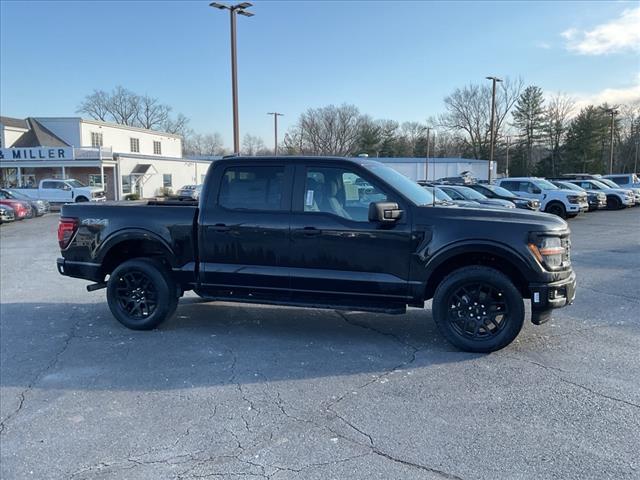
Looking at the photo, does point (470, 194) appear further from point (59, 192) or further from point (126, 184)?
point (126, 184)

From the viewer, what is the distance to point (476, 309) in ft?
16.4

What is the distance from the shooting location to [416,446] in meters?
3.26

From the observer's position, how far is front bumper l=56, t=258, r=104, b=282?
600 centimetres

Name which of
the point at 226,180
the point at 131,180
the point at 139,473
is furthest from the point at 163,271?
the point at 131,180

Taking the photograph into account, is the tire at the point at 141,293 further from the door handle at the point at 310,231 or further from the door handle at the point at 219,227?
the door handle at the point at 310,231

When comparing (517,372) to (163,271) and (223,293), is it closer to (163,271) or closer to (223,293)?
(223,293)

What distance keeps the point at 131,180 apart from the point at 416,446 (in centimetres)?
4179

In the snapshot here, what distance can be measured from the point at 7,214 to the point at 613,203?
31.0 meters

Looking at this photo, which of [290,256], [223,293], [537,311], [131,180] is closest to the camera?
[537,311]

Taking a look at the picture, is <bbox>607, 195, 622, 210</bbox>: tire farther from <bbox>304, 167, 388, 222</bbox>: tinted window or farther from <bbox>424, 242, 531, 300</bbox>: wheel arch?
<bbox>304, 167, 388, 222</bbox>: tinted window

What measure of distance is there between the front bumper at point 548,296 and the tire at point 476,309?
16 cm

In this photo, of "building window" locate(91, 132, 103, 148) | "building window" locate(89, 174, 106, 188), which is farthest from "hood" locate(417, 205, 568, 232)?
"building window" locate(91, 132, 103, 148)

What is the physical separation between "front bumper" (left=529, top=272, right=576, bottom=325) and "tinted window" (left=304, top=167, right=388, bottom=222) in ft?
5.68

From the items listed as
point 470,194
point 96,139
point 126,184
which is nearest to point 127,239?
point 470,194
